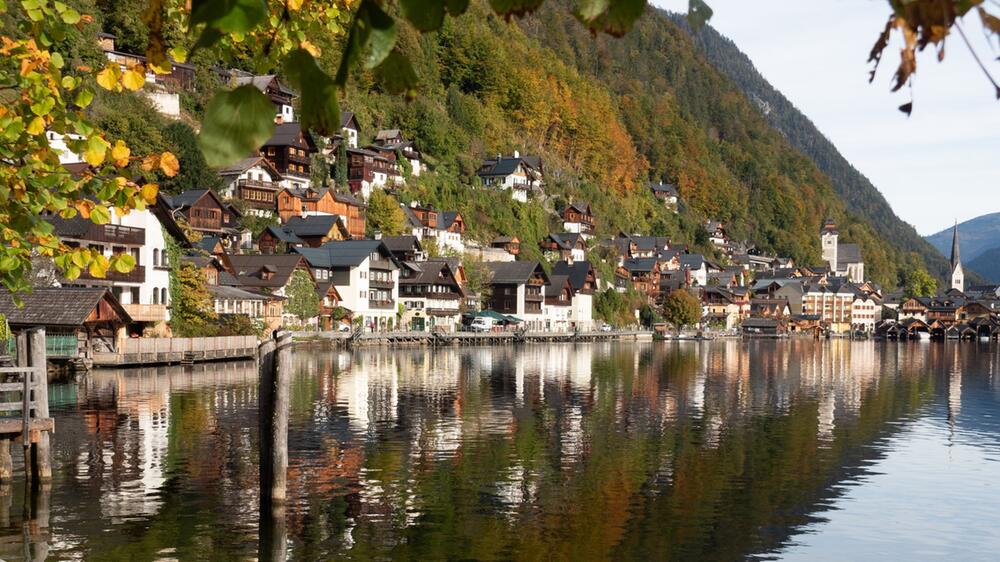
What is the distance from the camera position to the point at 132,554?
1603cm

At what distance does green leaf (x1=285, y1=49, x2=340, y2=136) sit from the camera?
2.12 m

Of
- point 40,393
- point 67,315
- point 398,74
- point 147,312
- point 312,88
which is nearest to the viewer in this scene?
point 312,88

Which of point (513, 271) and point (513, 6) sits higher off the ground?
point (513, 271)

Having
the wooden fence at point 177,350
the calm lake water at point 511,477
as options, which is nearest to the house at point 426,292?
the wooden fence at point 177,350

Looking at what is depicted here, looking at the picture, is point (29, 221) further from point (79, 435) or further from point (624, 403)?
point (624, 403)

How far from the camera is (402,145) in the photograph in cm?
12288

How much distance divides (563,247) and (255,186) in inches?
2097

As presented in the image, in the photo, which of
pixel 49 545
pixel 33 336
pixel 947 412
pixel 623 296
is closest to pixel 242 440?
pixel 33 336

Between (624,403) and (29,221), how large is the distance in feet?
115

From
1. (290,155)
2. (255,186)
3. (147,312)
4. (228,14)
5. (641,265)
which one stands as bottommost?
(147,312)

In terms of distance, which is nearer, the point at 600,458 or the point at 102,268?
the point at 102,268

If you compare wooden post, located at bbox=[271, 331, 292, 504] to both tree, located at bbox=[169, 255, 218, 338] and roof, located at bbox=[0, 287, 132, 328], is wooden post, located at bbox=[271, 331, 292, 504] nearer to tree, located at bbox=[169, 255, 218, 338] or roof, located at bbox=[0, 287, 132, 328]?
roof, located at bbox=[0, 287, 132, 328]

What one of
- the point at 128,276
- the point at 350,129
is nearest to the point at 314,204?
the point at 350,129

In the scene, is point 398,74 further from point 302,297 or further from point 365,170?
point 365,170
